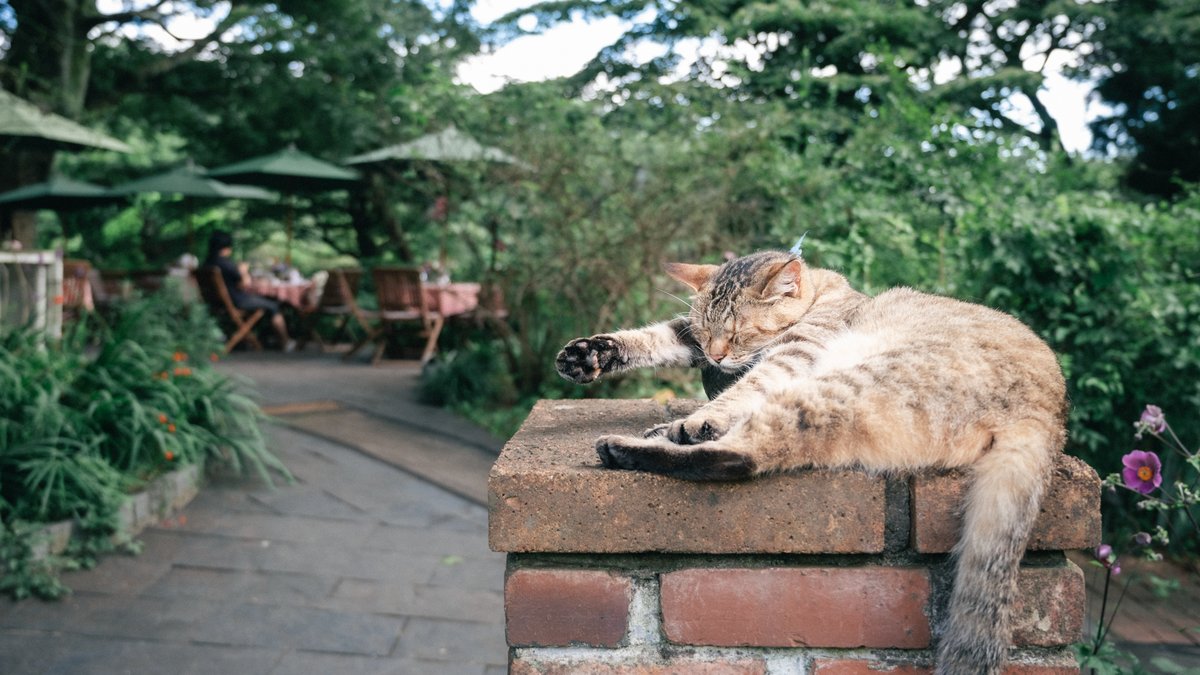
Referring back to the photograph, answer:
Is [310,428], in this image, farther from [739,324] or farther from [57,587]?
[739,324]

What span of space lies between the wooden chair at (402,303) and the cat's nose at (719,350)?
26.4ft

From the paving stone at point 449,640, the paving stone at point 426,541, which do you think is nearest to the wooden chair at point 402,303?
the paving stone at point 426,541

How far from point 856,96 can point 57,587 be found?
962 cm

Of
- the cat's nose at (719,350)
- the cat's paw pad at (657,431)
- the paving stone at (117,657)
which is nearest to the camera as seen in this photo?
the cat's paw pad at (657,431)

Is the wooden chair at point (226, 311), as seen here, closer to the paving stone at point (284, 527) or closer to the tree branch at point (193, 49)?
the tree branch at point (193, 49)

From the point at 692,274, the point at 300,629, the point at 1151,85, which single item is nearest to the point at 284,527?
the point at 300,629

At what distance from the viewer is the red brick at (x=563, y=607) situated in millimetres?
1211

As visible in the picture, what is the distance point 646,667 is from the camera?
122cm

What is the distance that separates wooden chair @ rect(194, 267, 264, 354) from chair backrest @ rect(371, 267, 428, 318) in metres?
2.04

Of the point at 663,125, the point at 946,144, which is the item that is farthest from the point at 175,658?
the point at 663,125

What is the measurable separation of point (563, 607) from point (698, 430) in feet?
1.08

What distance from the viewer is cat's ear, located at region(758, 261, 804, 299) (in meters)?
1.87

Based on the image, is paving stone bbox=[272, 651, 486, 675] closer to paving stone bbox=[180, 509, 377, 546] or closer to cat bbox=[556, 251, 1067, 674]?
paving stone bbox=[180, 509, 377, 546]

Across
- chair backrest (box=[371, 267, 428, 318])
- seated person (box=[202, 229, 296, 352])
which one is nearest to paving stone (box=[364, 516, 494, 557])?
chair backrest (box=[371, 267, 428, 318])
